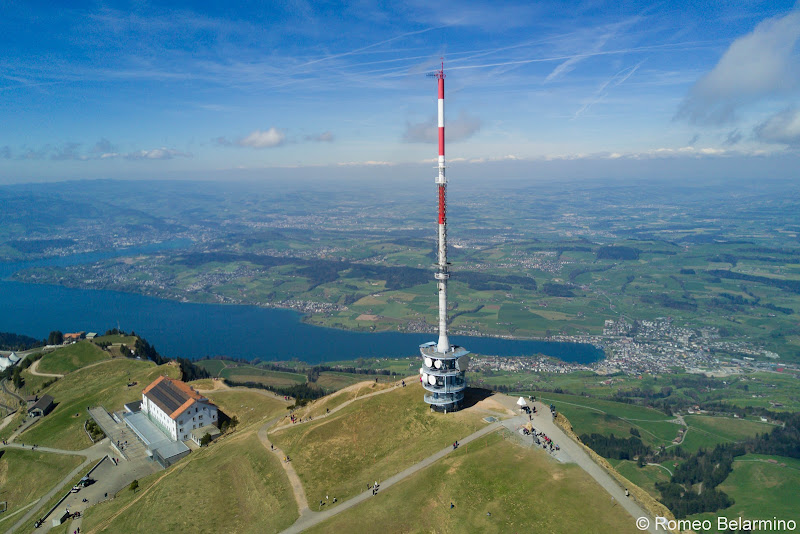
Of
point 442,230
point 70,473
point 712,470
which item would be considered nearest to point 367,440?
point 442,230

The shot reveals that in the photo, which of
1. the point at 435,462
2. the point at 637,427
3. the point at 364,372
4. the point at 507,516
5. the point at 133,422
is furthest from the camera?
the point at 364,372

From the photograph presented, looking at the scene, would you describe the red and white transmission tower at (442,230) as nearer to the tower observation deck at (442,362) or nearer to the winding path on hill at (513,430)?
the tower observation deck at (442,362)

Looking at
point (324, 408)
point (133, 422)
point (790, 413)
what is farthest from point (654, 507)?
point (790, 413)

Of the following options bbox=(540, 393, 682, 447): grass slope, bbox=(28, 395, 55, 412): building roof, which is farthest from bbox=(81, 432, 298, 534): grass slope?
bbox=(540, 393, 682, 447): grass slope

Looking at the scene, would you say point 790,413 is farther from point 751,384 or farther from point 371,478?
point 371,478

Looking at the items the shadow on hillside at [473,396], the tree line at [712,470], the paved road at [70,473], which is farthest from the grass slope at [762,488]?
the paved road at [70,473]

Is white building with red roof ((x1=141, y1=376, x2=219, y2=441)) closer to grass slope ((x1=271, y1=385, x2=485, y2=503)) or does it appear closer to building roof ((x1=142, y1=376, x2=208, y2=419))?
building roof ((x1=142, y1=376, x2=208, y2=419))

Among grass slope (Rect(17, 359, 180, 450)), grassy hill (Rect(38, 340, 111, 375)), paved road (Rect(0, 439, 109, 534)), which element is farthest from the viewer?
grassy hill (Rect(38, 340, 111, 375))

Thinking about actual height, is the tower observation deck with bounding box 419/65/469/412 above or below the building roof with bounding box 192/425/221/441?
above
